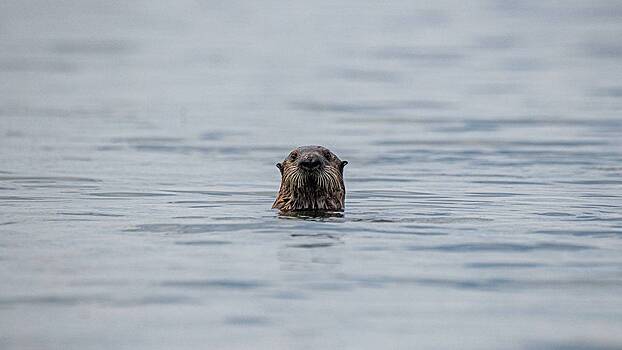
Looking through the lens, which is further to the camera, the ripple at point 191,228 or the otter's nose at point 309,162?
the otter's nose at point 309,162

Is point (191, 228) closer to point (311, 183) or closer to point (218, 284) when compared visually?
point (311, 183)

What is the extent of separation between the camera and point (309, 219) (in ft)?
40.8

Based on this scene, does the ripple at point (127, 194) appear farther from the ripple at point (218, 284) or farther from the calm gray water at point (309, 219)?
the ripple at point (218, 284)

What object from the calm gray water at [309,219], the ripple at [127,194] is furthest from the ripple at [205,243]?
the ripple at [127,194]

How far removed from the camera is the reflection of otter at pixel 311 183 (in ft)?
42.0

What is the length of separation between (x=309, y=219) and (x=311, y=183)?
57 centimetres

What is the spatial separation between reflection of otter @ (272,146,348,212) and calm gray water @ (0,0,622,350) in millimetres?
347

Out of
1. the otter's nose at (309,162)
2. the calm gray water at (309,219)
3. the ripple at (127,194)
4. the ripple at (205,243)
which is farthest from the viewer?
the ripple at (127,194)

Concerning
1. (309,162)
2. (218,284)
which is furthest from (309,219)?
(218,284)

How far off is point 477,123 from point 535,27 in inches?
1072

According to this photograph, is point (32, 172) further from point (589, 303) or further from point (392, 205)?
point (589, 303)

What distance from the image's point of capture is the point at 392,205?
14141mm

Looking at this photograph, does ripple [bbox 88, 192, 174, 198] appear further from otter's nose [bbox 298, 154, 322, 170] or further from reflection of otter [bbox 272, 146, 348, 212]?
otter's nose [bbox 298, 154, 322, 170]

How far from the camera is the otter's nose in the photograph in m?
12.6
